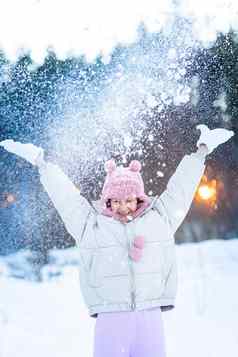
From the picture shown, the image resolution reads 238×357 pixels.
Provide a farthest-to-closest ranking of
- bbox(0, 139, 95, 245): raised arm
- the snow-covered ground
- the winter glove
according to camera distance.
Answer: the snow-covered ground, bbox(0, 139, 95, 245): raised arm, the winter glove

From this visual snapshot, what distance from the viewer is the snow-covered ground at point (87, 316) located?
3635mm

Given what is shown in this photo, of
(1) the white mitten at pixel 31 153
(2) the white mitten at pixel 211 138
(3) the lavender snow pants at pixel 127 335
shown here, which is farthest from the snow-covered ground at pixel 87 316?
(1) the white mitten at pixel 31 153

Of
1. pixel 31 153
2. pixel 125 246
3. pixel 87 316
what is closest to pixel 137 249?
pixel 125 246

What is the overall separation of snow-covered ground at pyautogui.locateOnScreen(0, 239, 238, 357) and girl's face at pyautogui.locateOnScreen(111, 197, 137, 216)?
4.60 ft

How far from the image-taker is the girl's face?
242 centimetres

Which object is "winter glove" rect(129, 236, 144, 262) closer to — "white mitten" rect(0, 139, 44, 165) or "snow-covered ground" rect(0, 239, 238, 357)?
"white mitten" rect(0, 139, 44, 165)

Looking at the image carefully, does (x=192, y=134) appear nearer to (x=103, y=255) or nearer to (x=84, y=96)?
(x=84, y=96)

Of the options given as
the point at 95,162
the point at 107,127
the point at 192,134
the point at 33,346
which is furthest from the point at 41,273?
the point at 33,346

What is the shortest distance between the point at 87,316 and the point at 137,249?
7.99 feet

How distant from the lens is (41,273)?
6.68 metres

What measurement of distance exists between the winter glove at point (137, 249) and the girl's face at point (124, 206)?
0.58 feet

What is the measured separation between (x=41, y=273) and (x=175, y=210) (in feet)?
14.8

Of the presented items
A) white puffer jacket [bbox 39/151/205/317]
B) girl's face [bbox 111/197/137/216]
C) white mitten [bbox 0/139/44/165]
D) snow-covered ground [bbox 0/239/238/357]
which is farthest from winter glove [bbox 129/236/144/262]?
snow-covered ground [bbox 0/239/238/357]

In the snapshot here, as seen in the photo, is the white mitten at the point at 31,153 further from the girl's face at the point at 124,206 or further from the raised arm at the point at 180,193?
the raised arm at the point at 180,193
